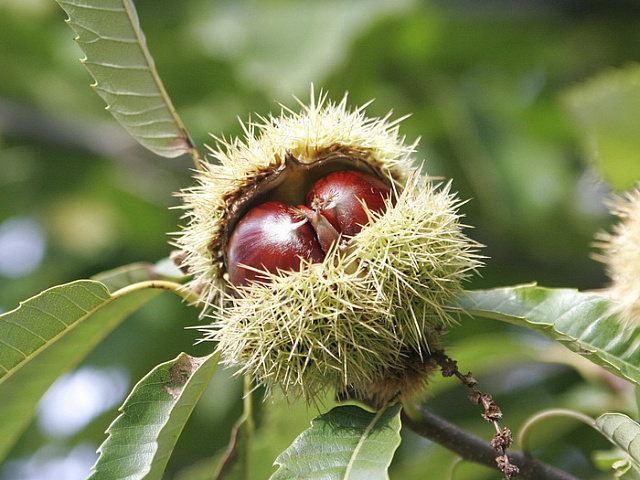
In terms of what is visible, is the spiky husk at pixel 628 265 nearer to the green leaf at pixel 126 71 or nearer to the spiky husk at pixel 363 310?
the spiky husk at pixel 363 310

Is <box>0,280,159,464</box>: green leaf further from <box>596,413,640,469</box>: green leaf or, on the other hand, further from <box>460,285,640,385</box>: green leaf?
<box>596,413,640,469</box>: green leaf

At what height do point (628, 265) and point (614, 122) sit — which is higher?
point (614, 122)

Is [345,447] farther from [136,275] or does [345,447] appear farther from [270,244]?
[136,275]

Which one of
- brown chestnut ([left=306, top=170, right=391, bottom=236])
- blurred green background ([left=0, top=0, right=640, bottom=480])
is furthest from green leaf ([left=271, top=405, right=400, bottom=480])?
blurred green background ([left=0, top=0, right=640, bottom=480])

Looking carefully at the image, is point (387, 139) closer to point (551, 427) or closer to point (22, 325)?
point (22, 325)

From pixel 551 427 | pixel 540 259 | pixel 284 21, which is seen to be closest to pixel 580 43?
pixel 540 259

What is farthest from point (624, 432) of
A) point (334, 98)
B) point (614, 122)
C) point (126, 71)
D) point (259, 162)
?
point (334, 98)
